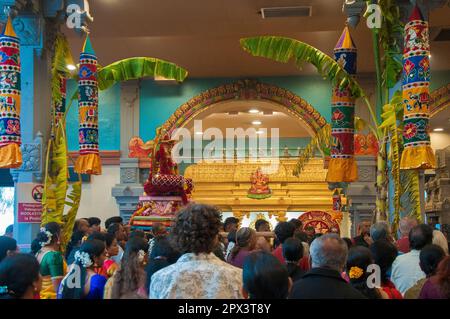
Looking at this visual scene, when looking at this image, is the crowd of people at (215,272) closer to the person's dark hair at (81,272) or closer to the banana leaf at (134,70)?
the person's dark hair at (81,272)

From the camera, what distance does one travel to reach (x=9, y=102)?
7.16 metres

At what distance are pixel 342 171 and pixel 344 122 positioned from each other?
58cm

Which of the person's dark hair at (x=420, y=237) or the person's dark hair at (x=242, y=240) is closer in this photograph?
the person's dark hair at (x=420, y=237)

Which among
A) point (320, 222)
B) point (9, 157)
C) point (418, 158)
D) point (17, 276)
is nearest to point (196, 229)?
point (17, 276)

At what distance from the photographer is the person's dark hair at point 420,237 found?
15.2 feet

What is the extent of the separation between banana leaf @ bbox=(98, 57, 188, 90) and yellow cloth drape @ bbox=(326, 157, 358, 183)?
2.17 metres

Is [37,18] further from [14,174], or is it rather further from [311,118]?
[311,118]

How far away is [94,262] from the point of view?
4.13 metres

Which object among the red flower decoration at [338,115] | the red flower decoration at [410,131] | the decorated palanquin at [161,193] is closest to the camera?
the red flower decoration at [410,131]

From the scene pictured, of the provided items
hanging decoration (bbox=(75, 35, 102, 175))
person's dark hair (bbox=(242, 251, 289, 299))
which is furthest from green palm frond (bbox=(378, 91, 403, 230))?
person's dark hair (bbox=(242, 251, 289, 299))

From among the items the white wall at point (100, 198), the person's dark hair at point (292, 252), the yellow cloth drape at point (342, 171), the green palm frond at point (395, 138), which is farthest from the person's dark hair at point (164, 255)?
the white wall at point (100, 198)

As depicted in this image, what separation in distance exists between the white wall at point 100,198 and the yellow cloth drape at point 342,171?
689 cm
